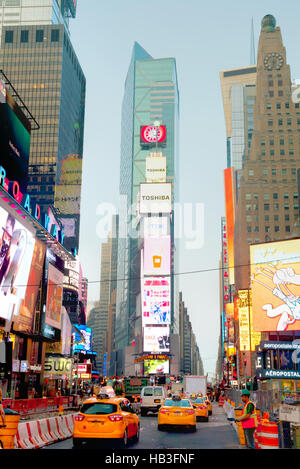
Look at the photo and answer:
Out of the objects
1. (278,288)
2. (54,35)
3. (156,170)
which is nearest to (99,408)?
(278,288)

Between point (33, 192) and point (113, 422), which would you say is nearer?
point (113, 422)

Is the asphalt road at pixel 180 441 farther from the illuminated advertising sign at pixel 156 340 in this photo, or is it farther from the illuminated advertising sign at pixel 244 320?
the illuminated advertising sign at pixel 156 340

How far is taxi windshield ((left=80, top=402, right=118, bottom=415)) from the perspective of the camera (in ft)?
55.8

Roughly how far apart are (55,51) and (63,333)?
120m

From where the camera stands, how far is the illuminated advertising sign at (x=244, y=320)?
7994 cm

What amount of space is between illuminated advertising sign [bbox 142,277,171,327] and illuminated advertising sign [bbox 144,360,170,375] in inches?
384

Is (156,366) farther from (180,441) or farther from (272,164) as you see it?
(180,441)

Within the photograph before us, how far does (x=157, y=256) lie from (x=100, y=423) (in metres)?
130

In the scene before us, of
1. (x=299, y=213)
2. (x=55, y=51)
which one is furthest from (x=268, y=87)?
(x=55, y=51)

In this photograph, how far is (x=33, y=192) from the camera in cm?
16100

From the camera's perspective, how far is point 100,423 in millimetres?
16734
